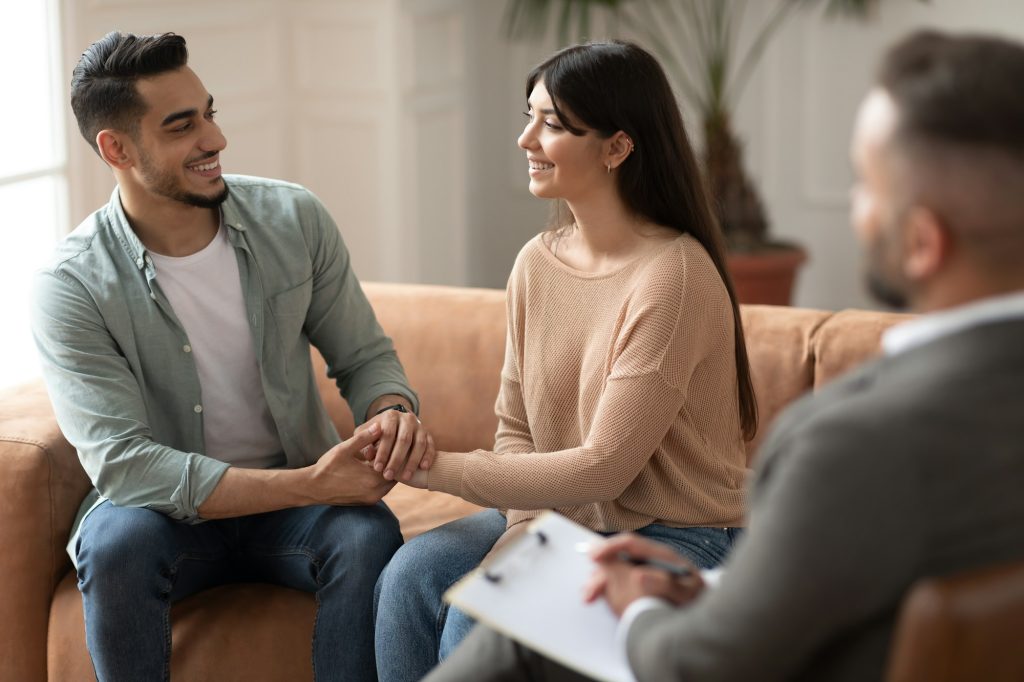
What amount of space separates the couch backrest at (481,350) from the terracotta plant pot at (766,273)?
5.66ft

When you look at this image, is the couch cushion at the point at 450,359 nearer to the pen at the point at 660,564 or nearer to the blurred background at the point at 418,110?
the blurred background at the point at 418,110

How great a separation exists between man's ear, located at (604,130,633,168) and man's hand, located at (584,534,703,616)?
0.77 meters

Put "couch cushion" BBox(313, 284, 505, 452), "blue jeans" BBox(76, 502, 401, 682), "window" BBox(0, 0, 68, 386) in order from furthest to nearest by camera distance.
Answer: "window" BBox(0, 0, 68, 386)
"couch cushion" BBox(313, 284, 505, 452)
"blue jeans" BBox(76, 502, 401, 682)

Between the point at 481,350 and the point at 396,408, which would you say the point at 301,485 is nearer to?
the point at 396,408

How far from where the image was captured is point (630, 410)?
1859 millimetres

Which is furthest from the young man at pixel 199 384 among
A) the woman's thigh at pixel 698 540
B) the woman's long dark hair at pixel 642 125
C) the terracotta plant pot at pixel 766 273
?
the terracotta plant pot at pixel 766 273

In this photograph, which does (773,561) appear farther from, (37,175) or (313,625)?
(37,175)

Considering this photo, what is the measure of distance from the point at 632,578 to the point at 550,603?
102 mm

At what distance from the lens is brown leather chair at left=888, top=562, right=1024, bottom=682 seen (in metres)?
0.97

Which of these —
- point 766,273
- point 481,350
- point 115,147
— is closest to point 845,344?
point 481,350

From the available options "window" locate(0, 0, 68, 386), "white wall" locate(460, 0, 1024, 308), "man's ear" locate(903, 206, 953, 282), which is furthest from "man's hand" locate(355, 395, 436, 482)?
"white wall" locate(460, 0, 1024, 308)

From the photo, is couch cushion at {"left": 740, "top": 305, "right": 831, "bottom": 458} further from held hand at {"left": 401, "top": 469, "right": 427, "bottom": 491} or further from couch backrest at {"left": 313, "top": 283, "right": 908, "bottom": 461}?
held hand at {"left": 401, "top": 469, "right": 427, "bottom": 491}

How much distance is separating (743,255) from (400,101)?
4.18 feet

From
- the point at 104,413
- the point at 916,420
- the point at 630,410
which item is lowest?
the point at 104,413
